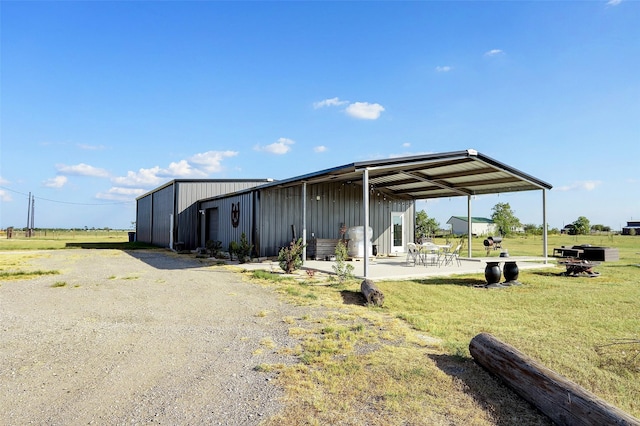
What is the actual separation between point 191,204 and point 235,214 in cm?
564

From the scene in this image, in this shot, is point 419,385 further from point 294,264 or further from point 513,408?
point 294,264

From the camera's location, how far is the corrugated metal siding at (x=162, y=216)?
835 inches

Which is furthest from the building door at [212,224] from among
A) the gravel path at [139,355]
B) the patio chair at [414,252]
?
the gravel path at [139,355]

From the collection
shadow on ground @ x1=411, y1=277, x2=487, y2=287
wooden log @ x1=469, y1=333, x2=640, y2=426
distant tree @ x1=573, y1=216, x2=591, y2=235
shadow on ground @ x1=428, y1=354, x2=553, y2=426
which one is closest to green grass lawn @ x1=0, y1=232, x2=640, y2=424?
shadow on ground @ x1=428, y1=354, x2=553, y2=426

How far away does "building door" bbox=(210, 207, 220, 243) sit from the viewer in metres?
18.3

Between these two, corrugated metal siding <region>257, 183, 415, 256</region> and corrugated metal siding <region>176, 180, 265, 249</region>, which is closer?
corrugated metal siding <region>257, 183, 415, 256</region>

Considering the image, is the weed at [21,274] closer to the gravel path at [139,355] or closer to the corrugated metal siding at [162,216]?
the gravel path at [139,355]

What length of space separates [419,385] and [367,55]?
39.8 ft

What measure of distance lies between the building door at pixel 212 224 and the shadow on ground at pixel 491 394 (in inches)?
608

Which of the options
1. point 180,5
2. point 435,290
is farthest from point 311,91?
point 435,290

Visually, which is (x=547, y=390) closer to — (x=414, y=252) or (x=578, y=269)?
(x=578, y=269)

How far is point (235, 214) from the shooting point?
15.8 meters

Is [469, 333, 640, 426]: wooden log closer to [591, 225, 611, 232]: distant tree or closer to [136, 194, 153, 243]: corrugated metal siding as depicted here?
[136, 194, 153, 243]: corrugated metal siding

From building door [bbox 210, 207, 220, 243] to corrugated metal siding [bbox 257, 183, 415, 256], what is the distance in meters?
4.95
